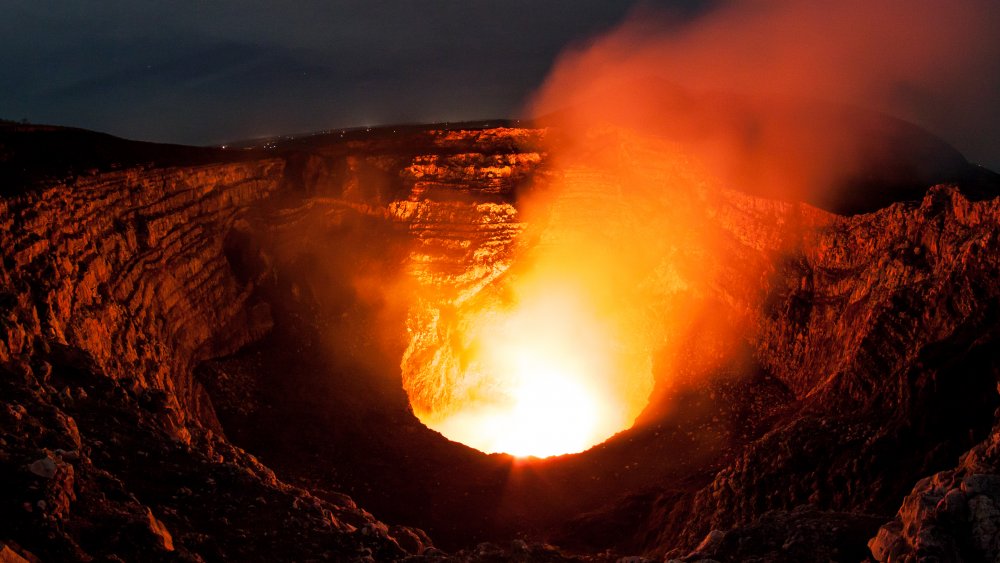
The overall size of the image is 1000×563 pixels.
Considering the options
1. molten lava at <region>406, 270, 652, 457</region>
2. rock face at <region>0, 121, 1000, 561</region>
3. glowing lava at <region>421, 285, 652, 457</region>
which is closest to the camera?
rock face at <region>0, 121, 1000, 561</region>

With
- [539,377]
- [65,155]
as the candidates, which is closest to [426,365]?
[539,377]

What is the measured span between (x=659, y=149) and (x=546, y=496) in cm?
1959

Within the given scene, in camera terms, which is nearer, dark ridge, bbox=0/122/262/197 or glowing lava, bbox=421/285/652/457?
dark ridge, bbox=0/122/262/197

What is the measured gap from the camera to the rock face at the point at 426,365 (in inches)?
425

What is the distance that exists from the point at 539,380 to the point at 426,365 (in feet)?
27.5

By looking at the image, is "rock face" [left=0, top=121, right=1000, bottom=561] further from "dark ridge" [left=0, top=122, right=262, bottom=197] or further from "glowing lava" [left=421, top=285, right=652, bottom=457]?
"glowing lava" [left=421, top=285, right=652, bottom=457]

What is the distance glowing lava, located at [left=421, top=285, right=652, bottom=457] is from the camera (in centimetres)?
3600

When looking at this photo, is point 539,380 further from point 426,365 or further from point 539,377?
point 426,365

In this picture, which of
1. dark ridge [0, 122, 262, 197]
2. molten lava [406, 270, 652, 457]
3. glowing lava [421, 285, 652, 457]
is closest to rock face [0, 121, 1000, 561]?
dark ridge [0, 122, 262, 197]

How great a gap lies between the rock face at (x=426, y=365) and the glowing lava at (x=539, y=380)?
2.98 metres

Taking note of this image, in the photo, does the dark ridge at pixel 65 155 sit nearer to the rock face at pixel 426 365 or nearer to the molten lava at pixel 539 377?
the rock face at pixel 426 365

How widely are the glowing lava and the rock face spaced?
298cm

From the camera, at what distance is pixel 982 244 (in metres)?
14.6

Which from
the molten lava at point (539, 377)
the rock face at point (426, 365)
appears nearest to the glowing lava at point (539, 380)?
the molten lava at point (539, 377)
